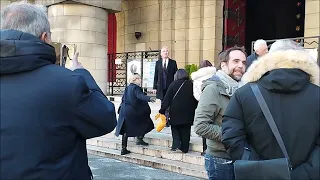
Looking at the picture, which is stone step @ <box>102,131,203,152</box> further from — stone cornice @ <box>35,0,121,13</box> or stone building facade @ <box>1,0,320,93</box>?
stone cornice @ <box>35,0,121,13</box>

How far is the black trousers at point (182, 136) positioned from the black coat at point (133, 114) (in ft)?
2.67

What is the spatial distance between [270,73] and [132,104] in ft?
17.6

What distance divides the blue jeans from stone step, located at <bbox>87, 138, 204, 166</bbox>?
3.54 meters

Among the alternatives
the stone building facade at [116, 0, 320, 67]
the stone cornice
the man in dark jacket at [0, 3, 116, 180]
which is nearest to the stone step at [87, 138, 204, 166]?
the stone cornice

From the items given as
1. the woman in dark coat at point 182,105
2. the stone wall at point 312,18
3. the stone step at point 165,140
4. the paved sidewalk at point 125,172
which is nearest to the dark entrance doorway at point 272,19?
the stone wall at point 312,18

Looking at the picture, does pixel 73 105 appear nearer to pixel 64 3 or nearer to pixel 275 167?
pixel 275 167

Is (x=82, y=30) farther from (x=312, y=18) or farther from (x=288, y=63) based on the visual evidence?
(x=288, y=63)

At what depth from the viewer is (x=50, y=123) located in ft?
5.47

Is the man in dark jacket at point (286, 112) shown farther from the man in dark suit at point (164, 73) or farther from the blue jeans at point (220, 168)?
the man in dark suit at point (164, 73)

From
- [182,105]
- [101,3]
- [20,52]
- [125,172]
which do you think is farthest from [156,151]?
[101,3]

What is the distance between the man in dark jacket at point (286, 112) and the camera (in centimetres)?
198

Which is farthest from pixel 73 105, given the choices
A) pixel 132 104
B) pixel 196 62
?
pixel 196 62

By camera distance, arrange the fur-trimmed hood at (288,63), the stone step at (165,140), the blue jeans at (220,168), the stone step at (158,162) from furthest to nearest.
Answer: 1. the stone step at (165,140)
2. the stone step at (158,162)
3. the blue jeans at (220,168)
4. the fur-trimmed hood at (288,63)

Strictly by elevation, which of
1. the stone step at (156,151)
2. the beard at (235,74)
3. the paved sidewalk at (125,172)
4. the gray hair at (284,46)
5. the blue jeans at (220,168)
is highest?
the gray hair at (284,46)
